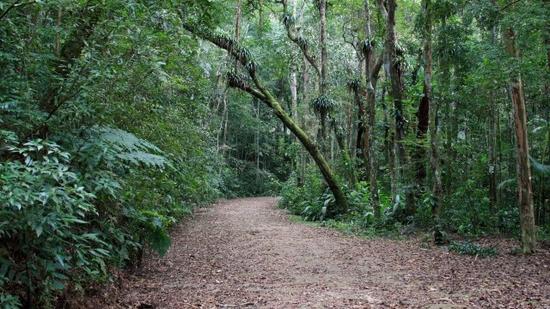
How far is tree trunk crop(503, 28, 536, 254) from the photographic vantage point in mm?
8758

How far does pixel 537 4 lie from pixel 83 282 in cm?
803

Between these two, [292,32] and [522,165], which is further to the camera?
[292,32]

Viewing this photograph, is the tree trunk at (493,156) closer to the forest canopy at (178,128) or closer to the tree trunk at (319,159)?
the forest canopy at (178,128)

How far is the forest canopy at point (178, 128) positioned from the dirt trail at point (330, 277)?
0.75 meters

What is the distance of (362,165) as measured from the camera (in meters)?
20.7

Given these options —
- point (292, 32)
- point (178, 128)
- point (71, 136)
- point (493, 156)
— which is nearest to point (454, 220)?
point (493, 156)

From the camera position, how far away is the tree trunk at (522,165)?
8758mm

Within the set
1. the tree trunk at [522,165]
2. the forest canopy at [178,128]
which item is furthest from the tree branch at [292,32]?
the tree trunk at [522,165]

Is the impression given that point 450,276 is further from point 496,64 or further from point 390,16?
point 390,16

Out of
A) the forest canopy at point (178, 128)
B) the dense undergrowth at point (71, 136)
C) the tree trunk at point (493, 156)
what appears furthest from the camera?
the tree trunk at point (493, 156)

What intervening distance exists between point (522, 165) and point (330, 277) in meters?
4.90

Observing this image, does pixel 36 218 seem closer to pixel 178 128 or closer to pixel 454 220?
pixel 178 128

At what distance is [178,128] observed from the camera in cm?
920

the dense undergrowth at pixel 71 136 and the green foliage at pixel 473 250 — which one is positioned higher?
the dense undergrowth at pixel 71 136
